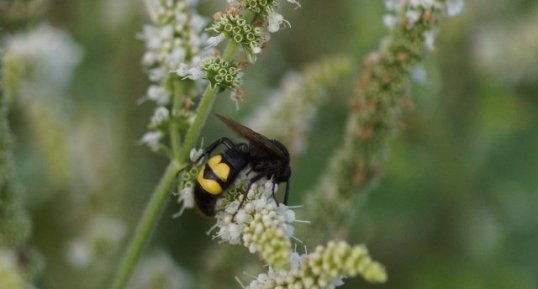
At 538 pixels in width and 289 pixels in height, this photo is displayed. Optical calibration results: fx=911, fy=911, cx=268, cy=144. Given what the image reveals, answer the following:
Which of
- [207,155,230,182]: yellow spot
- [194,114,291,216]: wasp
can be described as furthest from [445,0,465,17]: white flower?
[207,155,230,182]: yellow spot

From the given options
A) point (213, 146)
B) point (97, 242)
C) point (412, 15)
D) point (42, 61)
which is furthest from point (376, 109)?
point (42, 61)

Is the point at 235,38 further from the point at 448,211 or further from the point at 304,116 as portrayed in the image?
the point at 448,211

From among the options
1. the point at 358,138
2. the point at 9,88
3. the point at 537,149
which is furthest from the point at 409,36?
the point at 537,149

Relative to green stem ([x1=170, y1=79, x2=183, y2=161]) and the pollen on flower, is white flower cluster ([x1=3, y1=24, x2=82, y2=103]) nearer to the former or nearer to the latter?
green stem ([x1=170, y1=79, x2=183, y2=161])

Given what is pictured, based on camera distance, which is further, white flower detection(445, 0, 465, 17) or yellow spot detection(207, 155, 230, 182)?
white flower detection(445, 0, 465, 17)

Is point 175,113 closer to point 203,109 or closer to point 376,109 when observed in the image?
point 203,109

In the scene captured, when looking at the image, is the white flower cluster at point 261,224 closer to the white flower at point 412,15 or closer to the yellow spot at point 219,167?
the yellow spot at point 219,167
